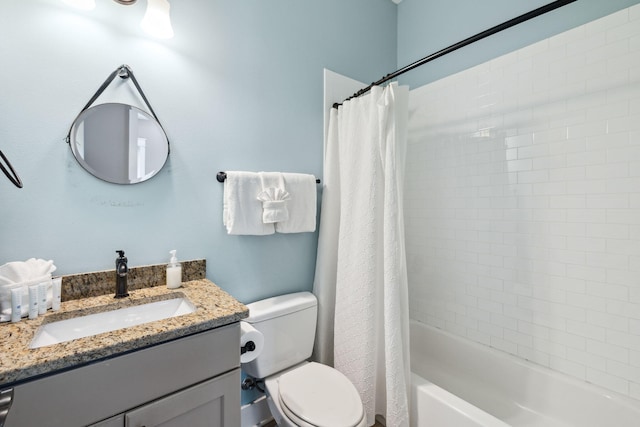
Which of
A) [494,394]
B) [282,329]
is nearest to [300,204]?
[282,329]

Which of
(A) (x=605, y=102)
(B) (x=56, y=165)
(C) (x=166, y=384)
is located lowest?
(C) (x=166, y=384)

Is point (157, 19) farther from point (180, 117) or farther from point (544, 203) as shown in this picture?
point (544, 203)

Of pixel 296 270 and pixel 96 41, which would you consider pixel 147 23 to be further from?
pixel 296 270

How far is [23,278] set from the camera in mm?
905

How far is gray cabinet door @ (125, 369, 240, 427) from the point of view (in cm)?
80

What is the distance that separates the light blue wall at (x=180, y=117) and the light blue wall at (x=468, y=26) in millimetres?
511

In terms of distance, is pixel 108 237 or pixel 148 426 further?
pixel 108 237

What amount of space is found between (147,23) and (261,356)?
159 centimetres

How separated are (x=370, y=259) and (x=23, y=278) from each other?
4.44ft

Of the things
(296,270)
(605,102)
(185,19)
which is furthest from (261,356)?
(605,102)

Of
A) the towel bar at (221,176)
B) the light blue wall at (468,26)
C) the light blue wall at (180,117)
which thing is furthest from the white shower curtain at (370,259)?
the light blue wall at (468,26)

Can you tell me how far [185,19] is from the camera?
4.26 ft

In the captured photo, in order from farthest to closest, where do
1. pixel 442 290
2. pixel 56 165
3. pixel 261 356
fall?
pixel 442 290 → pixel 261 356 → pixel 56 165

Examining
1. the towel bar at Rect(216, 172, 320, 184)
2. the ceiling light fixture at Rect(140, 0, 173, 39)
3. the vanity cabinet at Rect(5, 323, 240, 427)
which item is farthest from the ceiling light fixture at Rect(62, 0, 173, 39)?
the vanity cabinet at Rect(5, 323, 240, 427)
